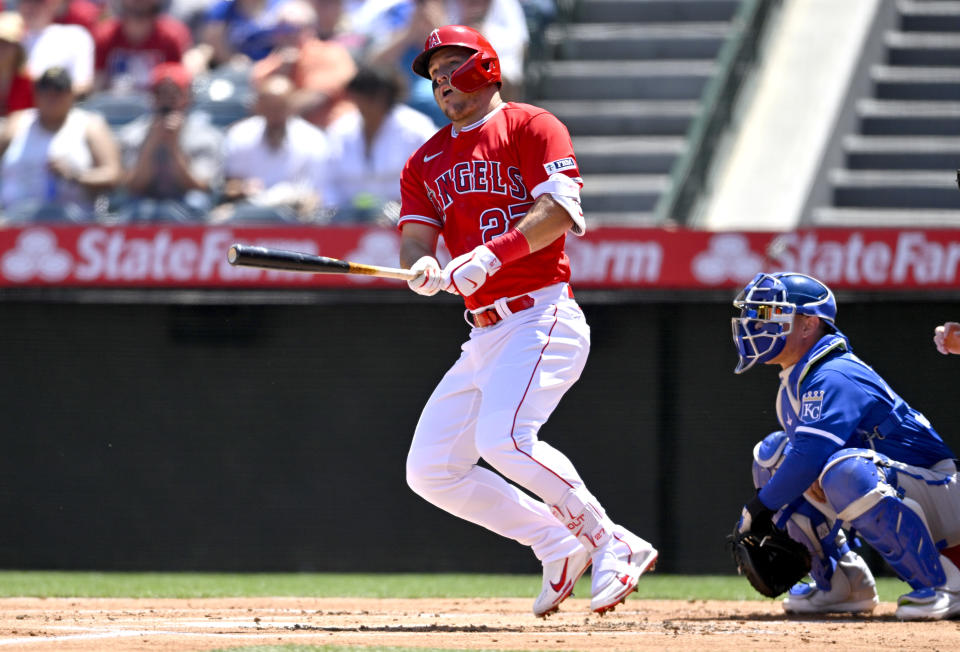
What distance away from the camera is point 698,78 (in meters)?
10.7

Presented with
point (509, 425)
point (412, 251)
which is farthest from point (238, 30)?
point (509, 425)

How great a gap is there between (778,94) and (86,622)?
7.14 meters

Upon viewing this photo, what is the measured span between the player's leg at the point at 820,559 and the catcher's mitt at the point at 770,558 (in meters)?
0.12

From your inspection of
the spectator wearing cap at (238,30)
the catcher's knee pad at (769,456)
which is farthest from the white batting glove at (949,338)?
the spectator wearing cap at (238,30)

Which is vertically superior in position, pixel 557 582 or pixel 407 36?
pixel 407 36

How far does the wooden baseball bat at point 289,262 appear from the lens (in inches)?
182

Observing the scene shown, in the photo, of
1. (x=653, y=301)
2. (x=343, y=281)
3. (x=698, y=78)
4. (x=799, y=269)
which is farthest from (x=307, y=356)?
(x=698, y=78)

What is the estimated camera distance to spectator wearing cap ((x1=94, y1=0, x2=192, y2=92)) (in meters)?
11.2

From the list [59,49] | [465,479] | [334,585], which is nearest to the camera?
[465,479]

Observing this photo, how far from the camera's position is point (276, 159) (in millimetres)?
9570

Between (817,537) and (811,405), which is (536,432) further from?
Answer: (817,537)

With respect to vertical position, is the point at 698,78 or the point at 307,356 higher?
the point at 698,78

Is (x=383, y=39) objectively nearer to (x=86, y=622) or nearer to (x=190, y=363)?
(x=190, y=363)

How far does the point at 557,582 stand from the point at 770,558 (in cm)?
87
